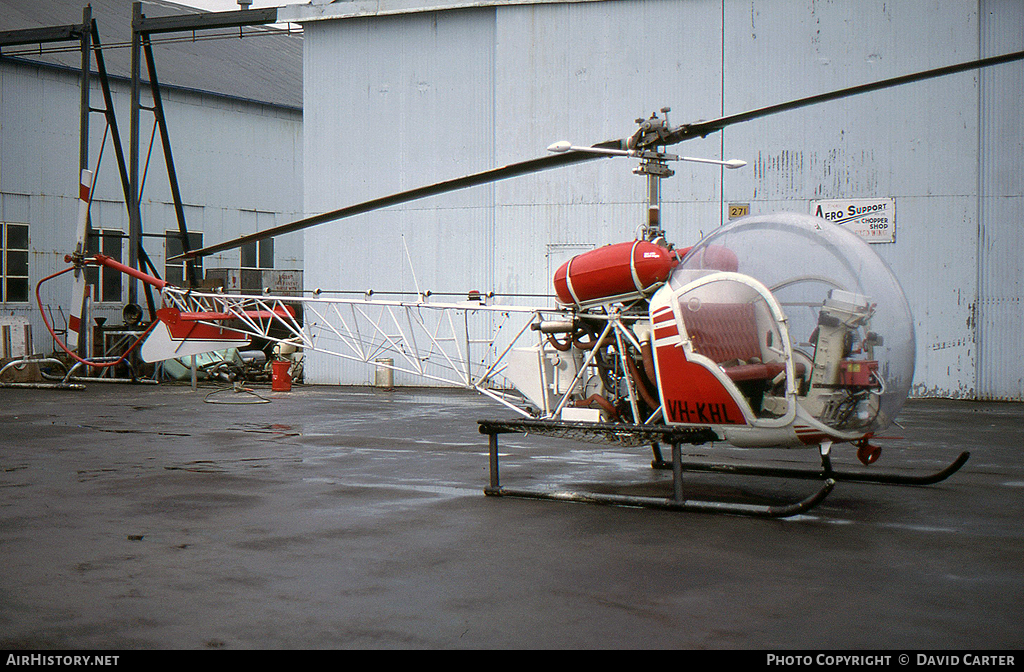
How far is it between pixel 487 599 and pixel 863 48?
14.8m

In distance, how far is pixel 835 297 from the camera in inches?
243

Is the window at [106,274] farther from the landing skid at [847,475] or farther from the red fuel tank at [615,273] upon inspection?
the landing skid at [847,475]

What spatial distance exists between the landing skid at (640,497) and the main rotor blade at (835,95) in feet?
6.75

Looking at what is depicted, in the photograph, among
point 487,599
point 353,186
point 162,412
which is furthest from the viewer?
point 353,186

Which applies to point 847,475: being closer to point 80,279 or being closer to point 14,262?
point 80,279

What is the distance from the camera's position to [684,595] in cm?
470

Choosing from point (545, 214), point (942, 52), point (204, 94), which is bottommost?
point (545, 214)

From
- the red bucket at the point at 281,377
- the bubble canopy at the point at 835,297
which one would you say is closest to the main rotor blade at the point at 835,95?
the bubble canopy at the point at 835,297

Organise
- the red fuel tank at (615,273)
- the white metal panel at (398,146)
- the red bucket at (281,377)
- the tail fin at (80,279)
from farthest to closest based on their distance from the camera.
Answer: the white metal panel at (398,146) → the red bucket at (281,377) → the tail fin at (80,279) → the red fuel tank at (615,273)

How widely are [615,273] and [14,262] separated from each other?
72.5ft

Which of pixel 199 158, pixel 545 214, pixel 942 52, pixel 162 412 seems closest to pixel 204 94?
pixel 199 158

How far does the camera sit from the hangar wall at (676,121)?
52.9ft

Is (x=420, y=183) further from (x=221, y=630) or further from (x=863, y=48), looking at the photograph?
(x=221, y=630)
